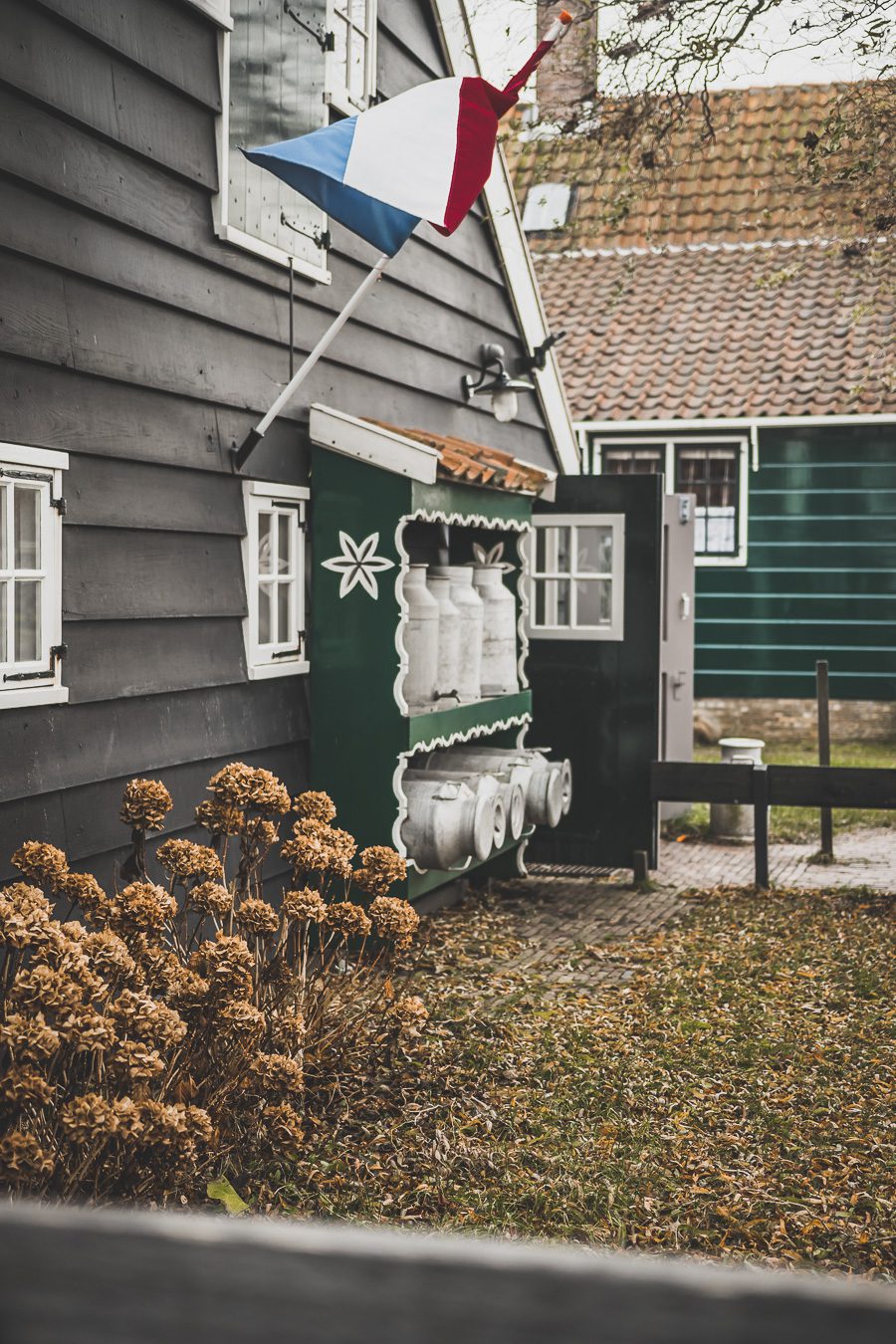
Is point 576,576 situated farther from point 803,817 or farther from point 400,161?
point 400,161

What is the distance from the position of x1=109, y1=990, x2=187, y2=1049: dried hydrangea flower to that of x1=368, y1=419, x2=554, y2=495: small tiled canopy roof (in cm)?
359

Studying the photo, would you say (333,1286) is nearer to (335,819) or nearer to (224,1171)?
(224,1171)

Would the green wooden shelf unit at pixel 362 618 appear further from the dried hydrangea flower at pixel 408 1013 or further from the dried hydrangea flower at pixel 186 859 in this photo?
the dried hydrangea flower at pixel 186 859

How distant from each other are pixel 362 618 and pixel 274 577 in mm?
498

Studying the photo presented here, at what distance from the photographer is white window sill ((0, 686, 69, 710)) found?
14.5 ft

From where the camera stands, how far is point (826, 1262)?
375 centimetres

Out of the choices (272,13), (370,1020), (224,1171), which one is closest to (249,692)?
(370,1020)

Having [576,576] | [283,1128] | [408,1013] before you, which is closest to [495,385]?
[576,576]

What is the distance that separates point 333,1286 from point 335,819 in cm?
582

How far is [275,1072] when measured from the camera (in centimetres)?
398

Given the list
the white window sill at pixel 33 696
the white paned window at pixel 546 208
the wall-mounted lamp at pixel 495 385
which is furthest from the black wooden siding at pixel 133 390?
the white paned window at pixel 546 208

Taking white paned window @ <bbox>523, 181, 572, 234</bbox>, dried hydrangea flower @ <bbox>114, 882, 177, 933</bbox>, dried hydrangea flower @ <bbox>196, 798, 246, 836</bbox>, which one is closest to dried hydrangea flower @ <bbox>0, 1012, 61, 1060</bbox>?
dried hydrangea flower @ <bbox>114, 882, 177, 933</bbox>

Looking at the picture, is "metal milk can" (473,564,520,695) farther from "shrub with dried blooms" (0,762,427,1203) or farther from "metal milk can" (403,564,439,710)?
"shrub with dried blooms" (0,762,427,1203)

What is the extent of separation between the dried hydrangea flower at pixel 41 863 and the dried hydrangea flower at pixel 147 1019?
1.96 feet
